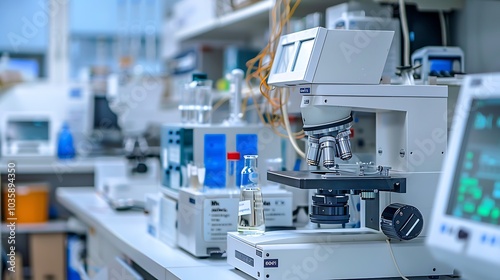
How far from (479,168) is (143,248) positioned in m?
1.35

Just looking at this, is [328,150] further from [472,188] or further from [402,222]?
[472,188]

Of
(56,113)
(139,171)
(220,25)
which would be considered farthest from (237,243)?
(56,113)

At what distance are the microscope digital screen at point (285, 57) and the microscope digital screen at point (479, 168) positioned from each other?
72 centimetres

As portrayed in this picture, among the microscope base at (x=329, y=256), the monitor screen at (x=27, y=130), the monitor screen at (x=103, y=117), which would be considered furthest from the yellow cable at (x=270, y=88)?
the monitor screen at (x=103, y=117)

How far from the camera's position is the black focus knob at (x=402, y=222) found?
5.51ft

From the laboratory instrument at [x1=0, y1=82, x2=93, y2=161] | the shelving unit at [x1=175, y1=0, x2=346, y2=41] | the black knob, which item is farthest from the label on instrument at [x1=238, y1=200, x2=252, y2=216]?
the laboratory instrument at [x1=0, y1=82, x2=93, y2=161]

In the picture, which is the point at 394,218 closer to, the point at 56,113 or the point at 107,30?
the point at 56,113

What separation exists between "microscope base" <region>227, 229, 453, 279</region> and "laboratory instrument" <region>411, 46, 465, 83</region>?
600 mm

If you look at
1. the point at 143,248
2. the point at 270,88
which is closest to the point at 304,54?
the point at 270,88

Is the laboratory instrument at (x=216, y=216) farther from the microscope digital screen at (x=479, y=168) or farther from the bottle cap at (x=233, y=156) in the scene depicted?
the microscope digital screen at (x=479, y=168)

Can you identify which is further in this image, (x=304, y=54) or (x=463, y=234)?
(x=304, y=54)

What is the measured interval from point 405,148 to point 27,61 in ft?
18.1

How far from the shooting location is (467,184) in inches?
44.3

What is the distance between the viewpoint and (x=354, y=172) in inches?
70.2
